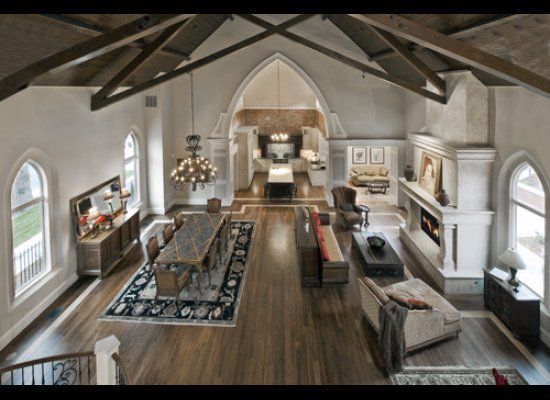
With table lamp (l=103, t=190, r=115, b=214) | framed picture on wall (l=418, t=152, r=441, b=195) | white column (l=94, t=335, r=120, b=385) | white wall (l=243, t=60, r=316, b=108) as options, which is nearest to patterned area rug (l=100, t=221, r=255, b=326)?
table lamp (l=103, t=190, r=115, b=214)


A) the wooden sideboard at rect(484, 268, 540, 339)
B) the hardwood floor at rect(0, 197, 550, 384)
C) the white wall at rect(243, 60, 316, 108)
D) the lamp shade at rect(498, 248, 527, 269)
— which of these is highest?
the white wall at rect(243, 60, 316, 108)

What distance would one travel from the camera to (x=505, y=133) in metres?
7.34

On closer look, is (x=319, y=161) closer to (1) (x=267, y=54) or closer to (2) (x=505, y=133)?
(1) (x=267, y=54)

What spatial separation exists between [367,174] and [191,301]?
13454mm

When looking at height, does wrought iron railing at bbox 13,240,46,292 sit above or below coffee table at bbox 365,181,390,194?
below

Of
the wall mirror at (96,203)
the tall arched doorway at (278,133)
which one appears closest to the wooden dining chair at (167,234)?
the wall mirror at (96,203)

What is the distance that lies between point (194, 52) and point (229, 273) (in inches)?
318

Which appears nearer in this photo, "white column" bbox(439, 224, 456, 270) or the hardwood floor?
the hardwood floor

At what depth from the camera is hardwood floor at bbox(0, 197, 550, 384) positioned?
5.92 m

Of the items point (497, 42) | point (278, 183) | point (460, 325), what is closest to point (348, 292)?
point (460, 325)

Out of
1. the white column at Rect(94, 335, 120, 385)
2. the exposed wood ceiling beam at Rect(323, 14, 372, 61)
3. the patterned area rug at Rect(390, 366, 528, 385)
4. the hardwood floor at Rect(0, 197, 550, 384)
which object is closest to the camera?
the white column at Rect(94, 335, 120, 385)

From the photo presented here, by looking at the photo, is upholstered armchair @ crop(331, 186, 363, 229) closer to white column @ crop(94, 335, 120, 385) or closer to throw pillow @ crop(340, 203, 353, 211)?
throw pillow @ crop(340, 203, 353, 211)

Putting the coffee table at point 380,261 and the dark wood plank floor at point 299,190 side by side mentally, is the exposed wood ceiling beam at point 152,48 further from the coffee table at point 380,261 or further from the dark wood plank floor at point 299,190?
the dark wood plank floor at point 299,190

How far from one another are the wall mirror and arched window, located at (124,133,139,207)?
193cm
